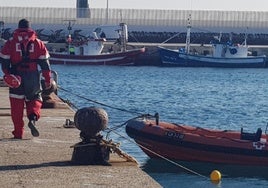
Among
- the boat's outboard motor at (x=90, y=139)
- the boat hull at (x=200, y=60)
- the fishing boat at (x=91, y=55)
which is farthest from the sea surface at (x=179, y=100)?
the boat's outboard motor at (x=90, y=139)

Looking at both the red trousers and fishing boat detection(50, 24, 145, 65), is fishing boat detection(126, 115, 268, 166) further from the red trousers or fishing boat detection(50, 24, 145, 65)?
fishing boat detection(50, 24, 145, 65)

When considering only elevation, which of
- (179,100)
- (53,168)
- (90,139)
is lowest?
(179,100)

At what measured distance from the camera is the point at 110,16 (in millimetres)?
83062

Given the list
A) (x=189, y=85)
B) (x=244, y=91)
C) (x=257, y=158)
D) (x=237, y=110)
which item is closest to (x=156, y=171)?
(x=257, y=158)

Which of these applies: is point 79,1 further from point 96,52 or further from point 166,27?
point 96,52

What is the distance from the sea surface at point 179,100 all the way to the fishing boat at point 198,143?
0.29m

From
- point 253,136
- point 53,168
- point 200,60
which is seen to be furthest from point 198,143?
point 200,60

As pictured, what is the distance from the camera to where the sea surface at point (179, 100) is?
1825 cm

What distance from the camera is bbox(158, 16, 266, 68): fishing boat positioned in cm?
6812

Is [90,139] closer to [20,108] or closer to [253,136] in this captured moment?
[20,108]

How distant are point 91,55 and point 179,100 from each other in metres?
29.0

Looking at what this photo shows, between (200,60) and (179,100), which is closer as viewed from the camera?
(179,100)

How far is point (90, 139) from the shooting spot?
11.6 m

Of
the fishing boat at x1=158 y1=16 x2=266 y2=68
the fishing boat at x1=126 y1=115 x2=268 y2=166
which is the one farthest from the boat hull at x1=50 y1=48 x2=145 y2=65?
the fishing boat at x1=126 y1=115 x2=268 y2=166
